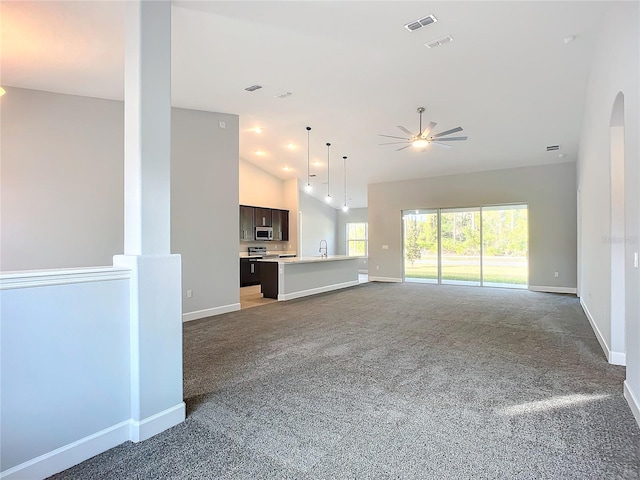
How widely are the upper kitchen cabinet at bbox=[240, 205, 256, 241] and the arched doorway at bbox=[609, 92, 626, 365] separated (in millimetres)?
8418

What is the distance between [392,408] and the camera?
2518 millimetres

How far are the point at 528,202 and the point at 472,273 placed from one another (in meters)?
2.30

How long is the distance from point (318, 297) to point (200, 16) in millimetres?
5604

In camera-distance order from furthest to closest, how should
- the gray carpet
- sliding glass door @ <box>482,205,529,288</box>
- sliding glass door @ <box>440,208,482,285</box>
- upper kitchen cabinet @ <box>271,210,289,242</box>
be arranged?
upper kitchen cabinet @ <box>271,210,289,242</box>
sliding glass door @ <box>440,208,482,285</box>
sliding glass door @ <box>482,205,529,288</box>
the gray carpet

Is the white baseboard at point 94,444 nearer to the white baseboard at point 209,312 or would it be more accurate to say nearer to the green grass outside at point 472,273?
the white baseboard at point 209,312

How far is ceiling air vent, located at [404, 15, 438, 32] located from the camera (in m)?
3.49

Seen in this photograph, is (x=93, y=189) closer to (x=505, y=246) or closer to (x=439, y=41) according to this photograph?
(x=439, y=41)

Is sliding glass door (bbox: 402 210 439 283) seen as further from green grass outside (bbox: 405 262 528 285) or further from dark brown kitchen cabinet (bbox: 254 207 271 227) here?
dark brown kitchen cabinet (bbox: 254 207 271 227)

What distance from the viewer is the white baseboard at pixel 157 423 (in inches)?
85.0

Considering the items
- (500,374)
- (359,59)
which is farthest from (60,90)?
(500,374)

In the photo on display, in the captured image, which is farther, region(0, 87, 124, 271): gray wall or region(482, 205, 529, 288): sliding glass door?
region(482, 205, 529, 288): sliding glass door

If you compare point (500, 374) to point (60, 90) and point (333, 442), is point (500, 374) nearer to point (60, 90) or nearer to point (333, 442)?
point (333, 442)

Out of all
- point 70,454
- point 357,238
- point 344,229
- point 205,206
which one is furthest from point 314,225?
point 70,454

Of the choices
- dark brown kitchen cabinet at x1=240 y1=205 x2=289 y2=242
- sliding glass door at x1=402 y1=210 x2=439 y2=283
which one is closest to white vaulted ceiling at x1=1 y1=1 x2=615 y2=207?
sliding glass door at x1=402 y1=210 x2=439 y2=283
